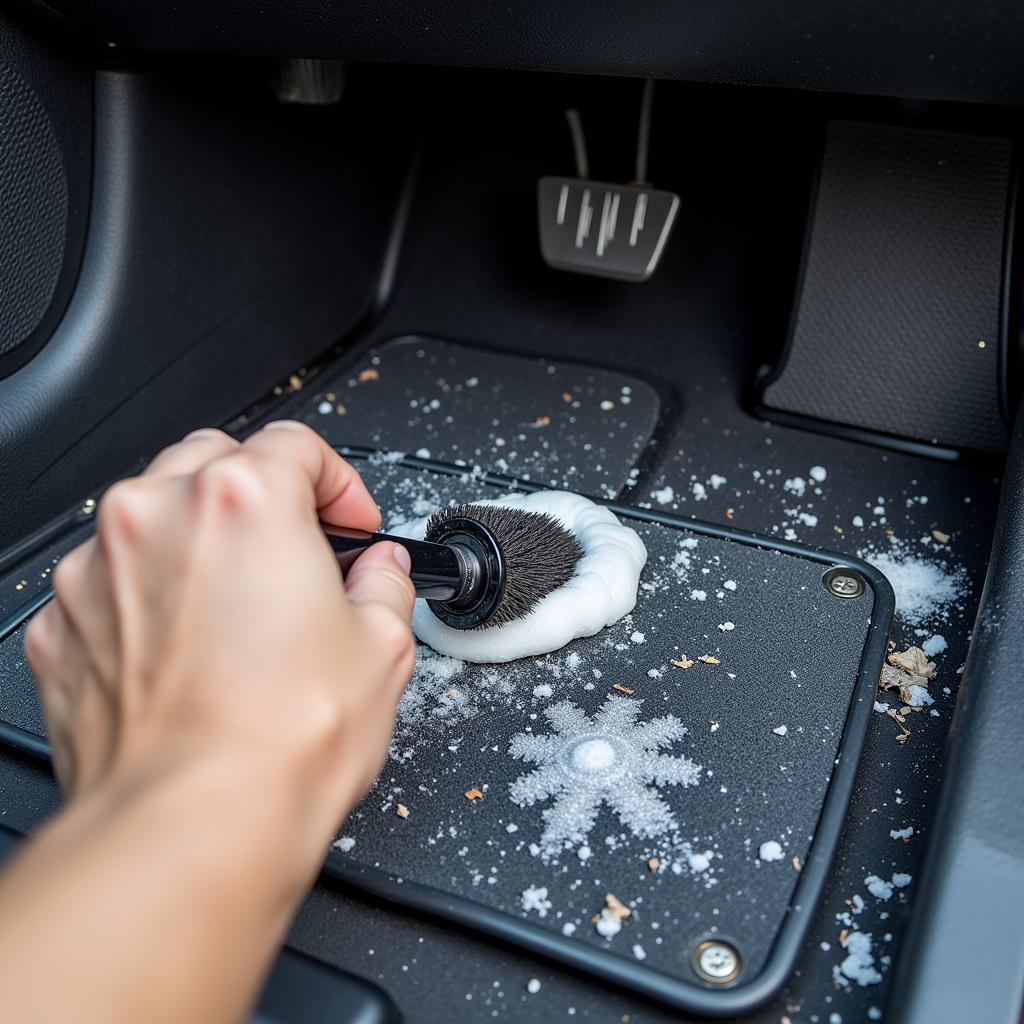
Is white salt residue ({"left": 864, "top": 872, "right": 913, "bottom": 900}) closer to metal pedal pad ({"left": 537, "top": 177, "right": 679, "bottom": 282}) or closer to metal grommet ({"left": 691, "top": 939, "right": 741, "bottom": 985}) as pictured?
metal grommet ({"left": 691, "top": 939, "right": 741, "bottom": 985})

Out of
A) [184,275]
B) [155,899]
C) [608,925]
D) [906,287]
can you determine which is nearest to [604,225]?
[906,287]

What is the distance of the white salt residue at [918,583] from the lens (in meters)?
0.77

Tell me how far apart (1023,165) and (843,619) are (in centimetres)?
50

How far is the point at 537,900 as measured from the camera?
0.55 metres

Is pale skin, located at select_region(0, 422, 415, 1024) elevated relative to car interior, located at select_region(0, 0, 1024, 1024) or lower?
lower

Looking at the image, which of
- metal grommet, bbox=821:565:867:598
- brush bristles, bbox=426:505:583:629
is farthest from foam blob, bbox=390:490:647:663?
metal grommet, bbox=821:565:867:598

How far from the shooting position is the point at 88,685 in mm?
396

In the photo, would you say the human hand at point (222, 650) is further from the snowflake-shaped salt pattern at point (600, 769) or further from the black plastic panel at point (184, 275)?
the black plastic panel at point (184, 275)

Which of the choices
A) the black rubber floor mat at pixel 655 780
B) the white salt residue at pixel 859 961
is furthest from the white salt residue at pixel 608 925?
the white salt residue at pixel 859 961

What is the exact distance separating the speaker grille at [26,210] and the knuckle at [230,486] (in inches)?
21.5

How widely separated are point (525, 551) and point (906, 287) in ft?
1.64

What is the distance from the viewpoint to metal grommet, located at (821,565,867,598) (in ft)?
2.46

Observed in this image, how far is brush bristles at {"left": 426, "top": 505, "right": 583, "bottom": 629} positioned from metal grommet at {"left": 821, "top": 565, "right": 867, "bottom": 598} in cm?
18

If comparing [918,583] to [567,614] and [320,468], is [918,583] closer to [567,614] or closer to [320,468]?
[567,614]
